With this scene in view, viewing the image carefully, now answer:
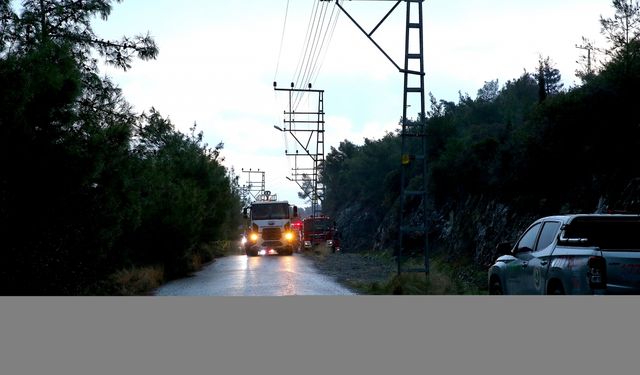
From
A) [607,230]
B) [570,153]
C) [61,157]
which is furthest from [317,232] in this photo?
[607,230]

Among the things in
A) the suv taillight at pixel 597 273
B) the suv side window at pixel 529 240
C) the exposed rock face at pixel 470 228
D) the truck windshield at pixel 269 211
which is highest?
the truck windshield at pixel 269 211

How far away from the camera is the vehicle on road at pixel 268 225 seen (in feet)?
176

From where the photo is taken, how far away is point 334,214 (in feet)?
362

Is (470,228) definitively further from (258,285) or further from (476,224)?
(258,285)

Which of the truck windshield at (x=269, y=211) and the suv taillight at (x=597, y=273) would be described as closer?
the suv taillight at (x=597, y=273)

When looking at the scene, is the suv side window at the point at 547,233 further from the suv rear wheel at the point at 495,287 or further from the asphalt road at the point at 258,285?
the asphalt road at the point at 258,285

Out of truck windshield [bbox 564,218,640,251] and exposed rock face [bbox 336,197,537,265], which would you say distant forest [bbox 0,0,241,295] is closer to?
truck windshield [bbox 564,218,640,251]

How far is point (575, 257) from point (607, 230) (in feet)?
4.01

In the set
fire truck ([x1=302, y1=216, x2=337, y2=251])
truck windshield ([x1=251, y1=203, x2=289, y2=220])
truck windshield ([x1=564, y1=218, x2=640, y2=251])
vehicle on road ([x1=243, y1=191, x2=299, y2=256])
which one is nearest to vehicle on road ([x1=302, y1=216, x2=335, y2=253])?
fire truck ([x1=302, y1=216, x2=337, y2=251])

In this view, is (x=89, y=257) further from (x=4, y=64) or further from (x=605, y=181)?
(x=605, y=181)

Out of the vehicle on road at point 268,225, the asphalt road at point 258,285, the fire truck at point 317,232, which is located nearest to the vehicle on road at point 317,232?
the fire truck at point 317,232

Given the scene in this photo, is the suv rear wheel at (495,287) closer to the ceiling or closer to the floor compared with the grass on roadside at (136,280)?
closer to the ceiling

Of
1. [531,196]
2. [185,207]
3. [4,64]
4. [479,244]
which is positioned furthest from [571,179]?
[4,64]

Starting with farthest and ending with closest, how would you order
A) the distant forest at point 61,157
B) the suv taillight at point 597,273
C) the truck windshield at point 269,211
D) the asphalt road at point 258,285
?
1. the truck windshield at point 269,211
2. the asphalt road at point 258,285
3. the distant forest at point 61,157
4. the suv taillight at point 597,273
